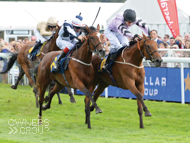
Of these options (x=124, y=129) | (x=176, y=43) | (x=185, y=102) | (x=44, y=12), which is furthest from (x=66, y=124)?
(x=44, y=12)

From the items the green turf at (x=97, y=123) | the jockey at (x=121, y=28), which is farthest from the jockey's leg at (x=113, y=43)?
the green turf at (x=97, y=123)

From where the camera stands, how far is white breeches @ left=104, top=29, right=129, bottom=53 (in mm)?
7219

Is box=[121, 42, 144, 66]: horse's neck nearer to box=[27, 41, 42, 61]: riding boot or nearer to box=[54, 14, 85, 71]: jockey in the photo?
box=[54, 14, 85, 71]: jockey

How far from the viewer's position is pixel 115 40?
7.28 metres

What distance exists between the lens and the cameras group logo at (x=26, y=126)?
619 cm

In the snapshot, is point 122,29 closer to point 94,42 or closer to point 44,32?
point 94,42

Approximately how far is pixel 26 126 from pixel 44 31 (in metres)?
3.04

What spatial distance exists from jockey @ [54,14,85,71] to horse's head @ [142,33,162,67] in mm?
1232

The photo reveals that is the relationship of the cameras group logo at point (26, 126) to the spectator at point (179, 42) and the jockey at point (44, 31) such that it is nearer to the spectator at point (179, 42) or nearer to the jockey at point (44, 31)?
the jockey at point (44, 31)

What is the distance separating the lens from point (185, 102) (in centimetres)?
916

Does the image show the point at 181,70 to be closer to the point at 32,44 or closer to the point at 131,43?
the point at 131,43

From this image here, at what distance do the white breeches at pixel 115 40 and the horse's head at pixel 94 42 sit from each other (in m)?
0.94

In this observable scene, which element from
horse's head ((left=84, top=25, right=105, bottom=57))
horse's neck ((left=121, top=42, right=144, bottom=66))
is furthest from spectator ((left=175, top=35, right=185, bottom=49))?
horse's head ((left=84, top=25, right=105, bottom=57))

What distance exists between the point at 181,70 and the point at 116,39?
2.54 meters
